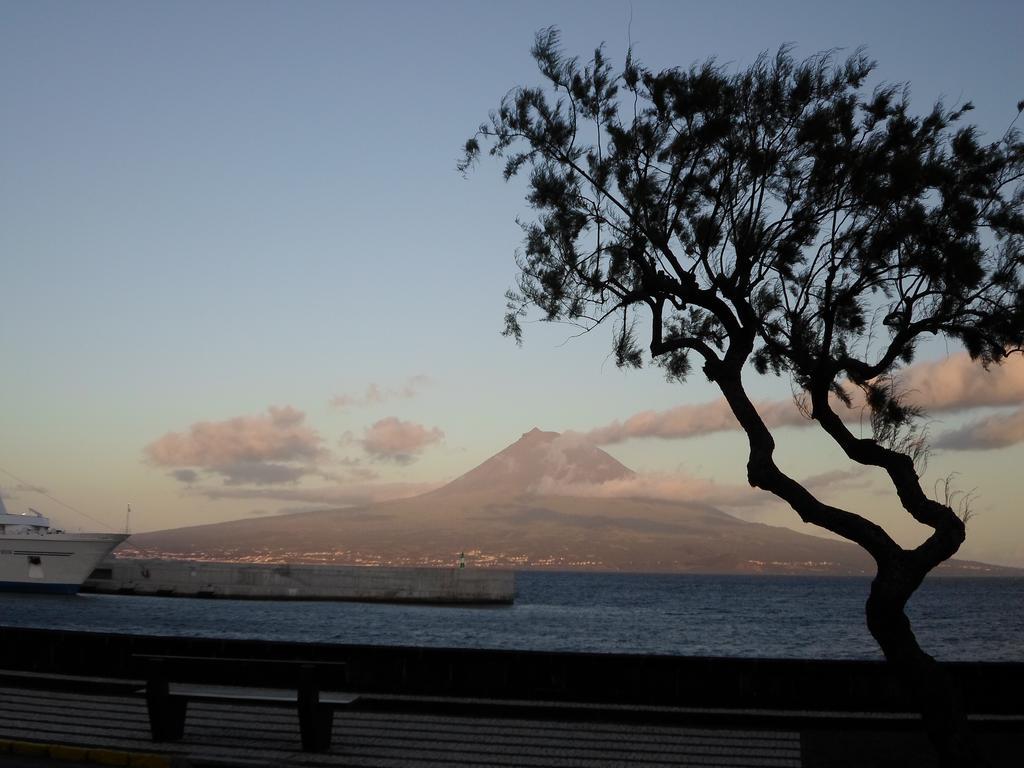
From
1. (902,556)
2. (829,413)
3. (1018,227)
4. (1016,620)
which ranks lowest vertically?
(1016,620)

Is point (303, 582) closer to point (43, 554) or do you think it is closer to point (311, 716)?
point (43, 554)

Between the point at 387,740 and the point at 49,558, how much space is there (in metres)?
95.1

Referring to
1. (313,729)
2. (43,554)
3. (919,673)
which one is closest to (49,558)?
(43,554)

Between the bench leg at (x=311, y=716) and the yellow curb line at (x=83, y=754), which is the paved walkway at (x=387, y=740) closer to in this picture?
the yellow curb line at (x=83, y=754)

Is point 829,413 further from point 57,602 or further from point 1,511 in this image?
point 1,511

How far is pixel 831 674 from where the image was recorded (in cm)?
1205

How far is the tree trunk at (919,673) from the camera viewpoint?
8445 mm

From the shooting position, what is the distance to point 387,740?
10516 millimetres

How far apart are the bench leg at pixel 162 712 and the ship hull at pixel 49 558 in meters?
89.5

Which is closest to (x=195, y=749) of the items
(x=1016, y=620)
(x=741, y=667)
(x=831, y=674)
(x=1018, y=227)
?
(x=741, y=667)

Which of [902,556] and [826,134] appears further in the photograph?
[826,134]

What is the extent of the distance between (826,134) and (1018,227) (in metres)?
2.02

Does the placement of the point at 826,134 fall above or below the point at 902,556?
above

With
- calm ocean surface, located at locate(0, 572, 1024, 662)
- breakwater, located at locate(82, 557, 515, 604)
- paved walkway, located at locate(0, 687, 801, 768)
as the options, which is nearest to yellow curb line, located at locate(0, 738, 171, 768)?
paved walkway, located at locate(0, 687, 801, 768)
